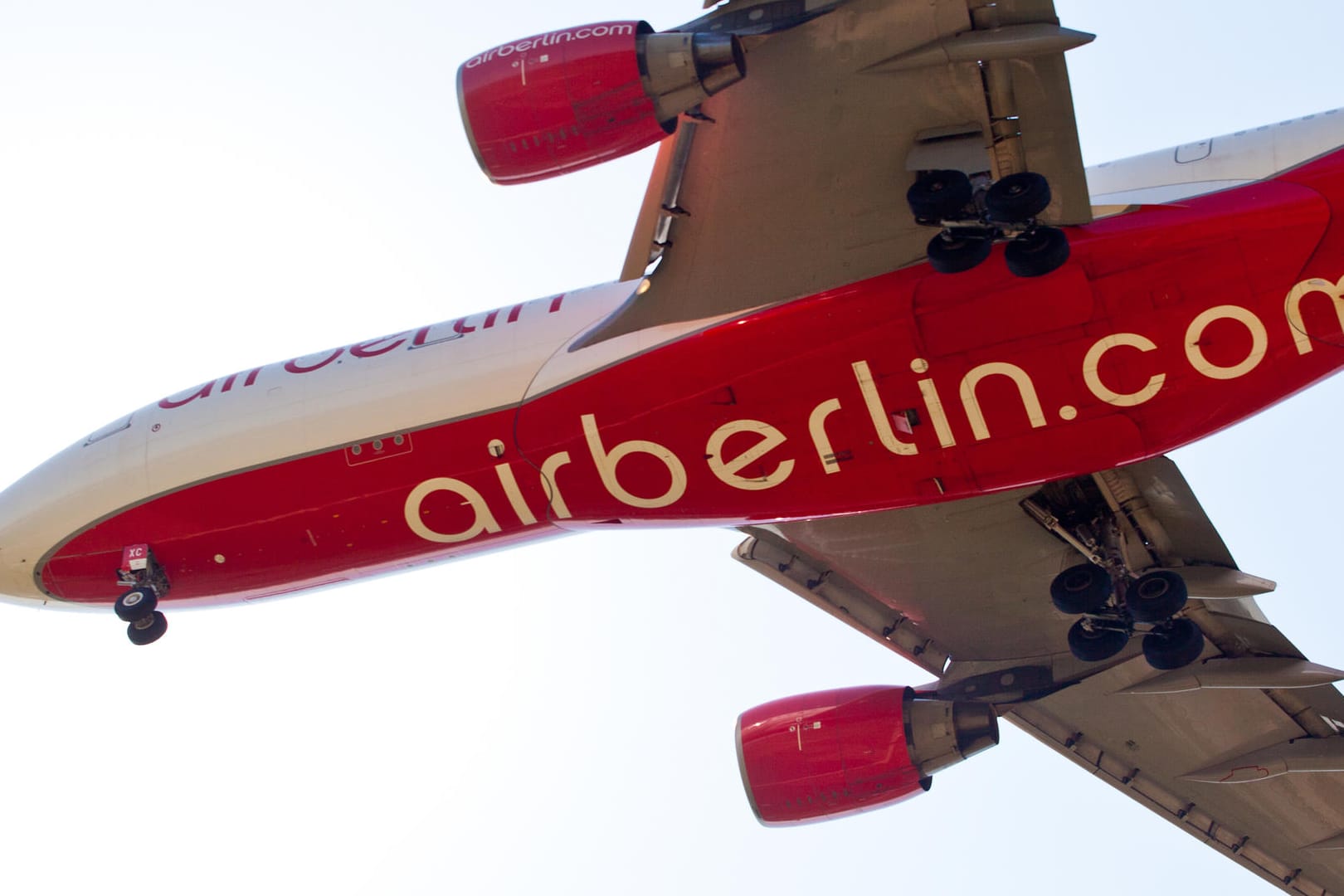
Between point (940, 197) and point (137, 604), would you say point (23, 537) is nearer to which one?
point (137, 604)

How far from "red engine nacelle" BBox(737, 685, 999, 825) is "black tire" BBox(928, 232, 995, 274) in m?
5.91

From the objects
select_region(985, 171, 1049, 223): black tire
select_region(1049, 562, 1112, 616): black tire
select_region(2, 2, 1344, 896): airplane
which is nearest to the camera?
select_region(985, 171, 1049, 223): black tire

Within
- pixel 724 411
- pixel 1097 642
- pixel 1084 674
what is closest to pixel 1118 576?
pixel 1097 642

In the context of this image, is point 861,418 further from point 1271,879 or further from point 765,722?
point 1271,879

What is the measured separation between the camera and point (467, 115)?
1245 cm

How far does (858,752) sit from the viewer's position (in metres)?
16.4

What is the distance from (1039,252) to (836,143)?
2.07 metres

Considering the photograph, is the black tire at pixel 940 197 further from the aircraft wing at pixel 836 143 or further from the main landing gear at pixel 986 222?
the aircraft wing at pixel 836 143

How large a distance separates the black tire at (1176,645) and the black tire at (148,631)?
10.0 metres

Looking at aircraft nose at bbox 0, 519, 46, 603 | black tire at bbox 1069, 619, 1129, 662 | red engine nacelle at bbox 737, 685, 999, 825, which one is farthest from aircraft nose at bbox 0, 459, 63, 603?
black tire at bbox 1069, 619, 1129, 662

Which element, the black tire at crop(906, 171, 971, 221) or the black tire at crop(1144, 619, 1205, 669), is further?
the black tire at crop(1144, 619, 1205, 669)

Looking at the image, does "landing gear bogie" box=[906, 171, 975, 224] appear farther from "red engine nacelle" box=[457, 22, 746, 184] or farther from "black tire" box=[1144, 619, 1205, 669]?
"black tire" box=[1144, 619, 1205, 669]

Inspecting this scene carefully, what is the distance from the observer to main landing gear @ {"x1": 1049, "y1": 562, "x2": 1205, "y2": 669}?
45.1 feet

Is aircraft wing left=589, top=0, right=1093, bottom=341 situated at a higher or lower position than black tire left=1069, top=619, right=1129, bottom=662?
higher
